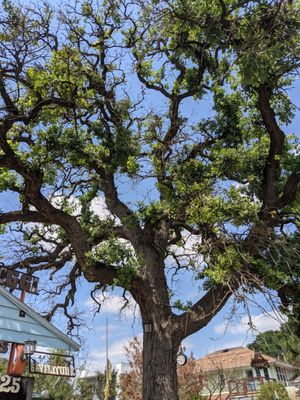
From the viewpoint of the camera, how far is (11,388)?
20.1ft

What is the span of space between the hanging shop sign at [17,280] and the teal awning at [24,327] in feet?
1.56

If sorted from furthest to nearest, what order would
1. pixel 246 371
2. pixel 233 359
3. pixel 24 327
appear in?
1. pixel 233 359
2. pixel 246 371
3. pixel 24 327

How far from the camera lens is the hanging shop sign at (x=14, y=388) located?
6078mm

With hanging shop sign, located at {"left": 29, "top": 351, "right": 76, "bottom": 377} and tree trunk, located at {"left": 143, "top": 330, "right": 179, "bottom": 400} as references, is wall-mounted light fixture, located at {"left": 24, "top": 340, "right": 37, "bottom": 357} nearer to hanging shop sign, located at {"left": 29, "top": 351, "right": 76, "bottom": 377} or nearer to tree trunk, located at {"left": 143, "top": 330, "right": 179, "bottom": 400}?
hanging shop sign, located at {"left": 29, "top": 351, "right": 76, "bottom": 377}

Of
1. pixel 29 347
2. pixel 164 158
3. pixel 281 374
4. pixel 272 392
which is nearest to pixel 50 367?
pixel 29 347

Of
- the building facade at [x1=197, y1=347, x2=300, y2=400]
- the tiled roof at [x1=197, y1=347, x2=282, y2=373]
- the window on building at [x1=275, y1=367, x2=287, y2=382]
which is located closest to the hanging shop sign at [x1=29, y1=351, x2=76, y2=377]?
the building facade at [x1=197, y1=347, x2=300, y2=400]

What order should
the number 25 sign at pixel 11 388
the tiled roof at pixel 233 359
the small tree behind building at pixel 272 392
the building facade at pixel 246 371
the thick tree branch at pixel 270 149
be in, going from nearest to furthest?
1. the number 25 sign at pixel 11 388
2. the thick tree branch at pixel 270 149
3. the small tree behind building at pixel 272 392
4. the building facade at pixel 246 371
5. the tiled roof at pixel 233 359

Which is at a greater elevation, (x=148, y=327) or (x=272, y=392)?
(x=272, y=392)

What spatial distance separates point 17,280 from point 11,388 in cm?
207

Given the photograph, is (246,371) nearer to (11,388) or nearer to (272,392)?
(272,392)

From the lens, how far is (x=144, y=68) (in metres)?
9.77

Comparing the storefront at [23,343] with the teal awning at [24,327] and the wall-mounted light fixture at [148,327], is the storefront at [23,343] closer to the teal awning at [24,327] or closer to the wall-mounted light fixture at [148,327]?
the teal awning at [24,327]

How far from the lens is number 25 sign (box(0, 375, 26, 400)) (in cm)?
607

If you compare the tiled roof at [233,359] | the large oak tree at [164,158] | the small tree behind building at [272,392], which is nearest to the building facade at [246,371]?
the tiled roof at [233,359]
